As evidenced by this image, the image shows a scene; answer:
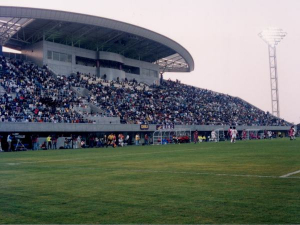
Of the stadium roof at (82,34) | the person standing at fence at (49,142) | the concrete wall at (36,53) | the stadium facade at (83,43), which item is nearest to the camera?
the person standing at fence at (49,142)

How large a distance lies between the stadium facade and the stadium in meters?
0.20

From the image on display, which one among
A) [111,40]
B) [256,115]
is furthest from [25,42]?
[256,115]

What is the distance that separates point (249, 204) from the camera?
6273 millimetres

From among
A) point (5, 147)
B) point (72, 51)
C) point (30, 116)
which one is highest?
point (72, 51)

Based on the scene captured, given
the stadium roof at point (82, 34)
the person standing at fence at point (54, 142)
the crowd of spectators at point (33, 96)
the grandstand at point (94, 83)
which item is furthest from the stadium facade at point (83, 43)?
the person standing at fence at point (54, 142)

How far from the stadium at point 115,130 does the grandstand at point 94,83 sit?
20cm

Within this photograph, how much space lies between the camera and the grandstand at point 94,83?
139 feet

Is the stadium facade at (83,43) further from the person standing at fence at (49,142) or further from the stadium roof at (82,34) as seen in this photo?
the person standing at fence at (49,142)

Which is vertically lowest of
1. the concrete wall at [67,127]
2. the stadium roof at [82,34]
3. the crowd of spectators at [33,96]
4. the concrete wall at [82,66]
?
the concrete wall at [67,127]

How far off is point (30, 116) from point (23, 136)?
101 inches

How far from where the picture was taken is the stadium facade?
51516 millimetres

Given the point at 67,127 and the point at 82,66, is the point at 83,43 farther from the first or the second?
the point at 67,127

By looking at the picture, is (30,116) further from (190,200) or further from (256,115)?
(256,115)

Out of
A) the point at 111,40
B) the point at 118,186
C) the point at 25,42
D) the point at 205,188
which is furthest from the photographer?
the point at 111,40
